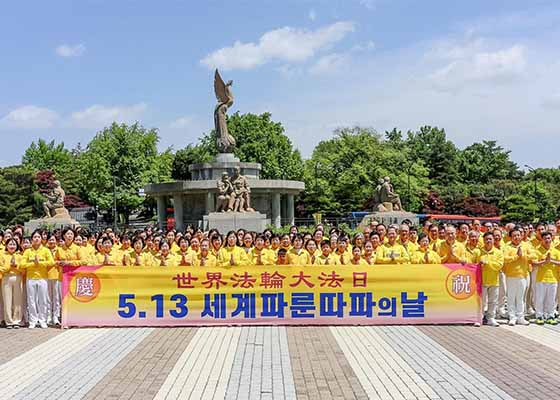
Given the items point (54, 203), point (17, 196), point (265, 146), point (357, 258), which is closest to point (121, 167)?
point (17, 196)

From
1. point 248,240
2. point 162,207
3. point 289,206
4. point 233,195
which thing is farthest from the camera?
point 289,206

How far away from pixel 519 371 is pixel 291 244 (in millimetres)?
5132

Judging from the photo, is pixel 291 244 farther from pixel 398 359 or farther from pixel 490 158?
pixel 490 158

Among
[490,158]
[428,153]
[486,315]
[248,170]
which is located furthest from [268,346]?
[490,158]

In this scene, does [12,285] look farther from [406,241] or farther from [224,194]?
[224,194]

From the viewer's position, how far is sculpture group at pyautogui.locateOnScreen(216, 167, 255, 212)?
85.6 ft

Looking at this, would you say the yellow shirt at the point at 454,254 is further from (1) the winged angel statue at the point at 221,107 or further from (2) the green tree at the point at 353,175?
(2) the green tree at the point at 353,175

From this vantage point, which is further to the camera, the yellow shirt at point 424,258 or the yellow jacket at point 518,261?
the yellow shirt at point 424,258

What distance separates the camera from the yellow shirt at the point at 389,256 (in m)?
11.0

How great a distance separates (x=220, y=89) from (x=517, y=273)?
24071 millimetres

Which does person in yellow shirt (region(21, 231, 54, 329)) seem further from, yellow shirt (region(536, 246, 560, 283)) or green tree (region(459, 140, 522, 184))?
green tree (region(459, 140, 522, 184))

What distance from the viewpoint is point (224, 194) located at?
2625 cm

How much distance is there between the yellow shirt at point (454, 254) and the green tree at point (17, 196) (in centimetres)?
4911

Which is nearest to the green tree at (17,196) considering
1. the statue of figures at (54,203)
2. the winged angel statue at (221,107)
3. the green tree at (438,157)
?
the statue of figures at (54,203)
